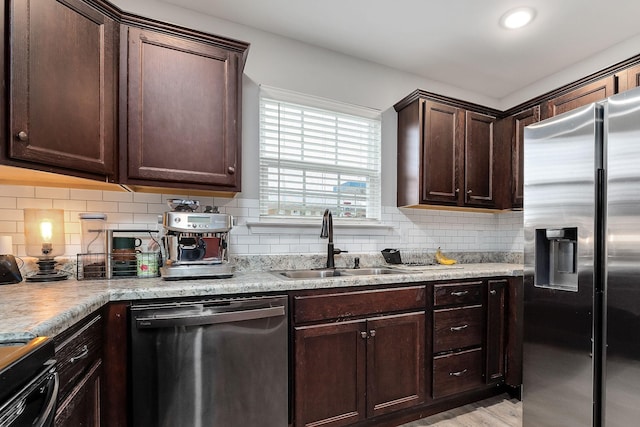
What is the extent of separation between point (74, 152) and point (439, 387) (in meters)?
2.45

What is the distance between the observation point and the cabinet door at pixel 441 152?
260cm

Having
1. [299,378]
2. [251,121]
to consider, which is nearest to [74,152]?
[251,121]

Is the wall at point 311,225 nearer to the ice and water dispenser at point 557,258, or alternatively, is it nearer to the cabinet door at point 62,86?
the cabinet door at point 62,86

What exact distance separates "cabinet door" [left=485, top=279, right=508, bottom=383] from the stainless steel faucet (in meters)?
1.14

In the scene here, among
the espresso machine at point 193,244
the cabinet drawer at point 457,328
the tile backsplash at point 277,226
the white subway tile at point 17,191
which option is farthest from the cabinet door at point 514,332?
the white subway tile at point 17,191

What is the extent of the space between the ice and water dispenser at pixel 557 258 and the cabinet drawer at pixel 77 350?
2.19 meters

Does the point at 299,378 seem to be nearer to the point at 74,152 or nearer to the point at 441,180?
the point at 74,152

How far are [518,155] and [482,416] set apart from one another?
207cm

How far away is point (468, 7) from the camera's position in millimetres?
2047

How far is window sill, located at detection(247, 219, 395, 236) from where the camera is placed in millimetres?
2320


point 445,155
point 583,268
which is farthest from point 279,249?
point 583,268

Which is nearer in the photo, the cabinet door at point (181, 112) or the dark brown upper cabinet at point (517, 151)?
the cabinet door at point (181, 112)

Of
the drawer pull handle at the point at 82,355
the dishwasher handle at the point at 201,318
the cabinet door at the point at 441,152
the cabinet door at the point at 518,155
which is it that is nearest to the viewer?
the drawer pull handle at the point at 82,355

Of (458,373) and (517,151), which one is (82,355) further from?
(517,151)
